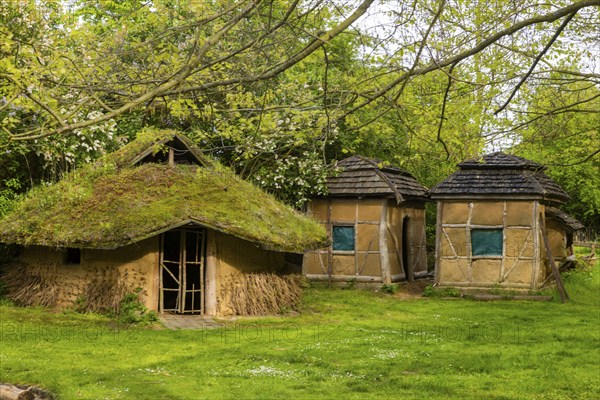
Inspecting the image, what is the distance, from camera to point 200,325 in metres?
16.1

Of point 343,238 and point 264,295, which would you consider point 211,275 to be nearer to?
point 264,295

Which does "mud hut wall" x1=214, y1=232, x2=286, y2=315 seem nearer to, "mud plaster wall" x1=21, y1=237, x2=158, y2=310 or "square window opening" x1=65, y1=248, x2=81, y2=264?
Result: "mud plaster wall" x1=21, y1=237, x2=158, y2=310

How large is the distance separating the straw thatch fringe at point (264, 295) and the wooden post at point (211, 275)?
492 mm

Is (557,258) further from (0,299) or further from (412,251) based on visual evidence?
(0,299)

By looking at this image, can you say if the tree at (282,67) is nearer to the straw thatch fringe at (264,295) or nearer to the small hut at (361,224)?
the straw thatch fringe at (264,295)

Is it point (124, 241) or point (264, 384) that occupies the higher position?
point (124, 241)

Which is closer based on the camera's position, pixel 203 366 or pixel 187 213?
pixel 203 366

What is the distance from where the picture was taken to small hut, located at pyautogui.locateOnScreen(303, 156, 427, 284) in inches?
965

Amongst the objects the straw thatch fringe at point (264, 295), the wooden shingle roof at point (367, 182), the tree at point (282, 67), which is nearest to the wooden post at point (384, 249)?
the wooden shingle roof at point (367, 182)

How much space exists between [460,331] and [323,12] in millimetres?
9975

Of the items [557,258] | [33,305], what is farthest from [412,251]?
[33,305]

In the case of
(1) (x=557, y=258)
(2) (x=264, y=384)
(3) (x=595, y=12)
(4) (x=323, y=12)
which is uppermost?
(3) (x=595, y=12)

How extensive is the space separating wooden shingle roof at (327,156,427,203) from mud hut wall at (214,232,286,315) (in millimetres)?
7142

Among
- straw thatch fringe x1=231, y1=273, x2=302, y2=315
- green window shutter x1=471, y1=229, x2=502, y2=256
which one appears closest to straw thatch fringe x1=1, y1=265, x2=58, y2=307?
straw thatch fringe x1=231, y1=273, x2=302, y2=315
